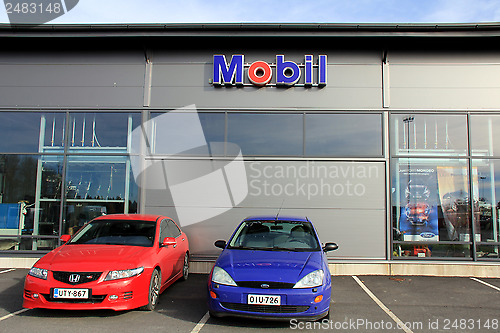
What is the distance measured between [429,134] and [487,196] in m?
2.06

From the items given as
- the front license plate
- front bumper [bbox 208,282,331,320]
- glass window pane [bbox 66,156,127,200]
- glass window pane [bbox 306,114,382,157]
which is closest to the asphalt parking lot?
front bumper [bbox 208,282,331,320]

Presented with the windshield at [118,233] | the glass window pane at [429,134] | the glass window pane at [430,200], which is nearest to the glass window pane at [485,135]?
the glass window pane at [429,134]

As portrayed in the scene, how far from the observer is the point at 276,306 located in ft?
14.8

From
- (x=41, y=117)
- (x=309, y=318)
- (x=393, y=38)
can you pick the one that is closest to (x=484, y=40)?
(x=393, y=38)

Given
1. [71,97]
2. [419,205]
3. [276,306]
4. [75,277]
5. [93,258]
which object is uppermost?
[71,97]

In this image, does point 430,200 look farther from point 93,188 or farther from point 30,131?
point 30,131

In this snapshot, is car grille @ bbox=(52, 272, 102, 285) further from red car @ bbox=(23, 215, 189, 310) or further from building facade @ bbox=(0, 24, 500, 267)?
building facade @ bbox=(0, 24, 500, 267)

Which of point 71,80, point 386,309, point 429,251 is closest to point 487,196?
point 429,251

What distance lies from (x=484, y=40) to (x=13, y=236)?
12.8m

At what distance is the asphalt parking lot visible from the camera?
481 cm

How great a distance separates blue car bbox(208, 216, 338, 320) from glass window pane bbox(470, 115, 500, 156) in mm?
6004

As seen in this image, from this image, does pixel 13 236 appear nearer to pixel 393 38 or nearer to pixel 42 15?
pixel 42 15

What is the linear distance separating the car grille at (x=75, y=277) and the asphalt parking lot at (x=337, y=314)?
529mm

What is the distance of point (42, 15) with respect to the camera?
31.0 feet
